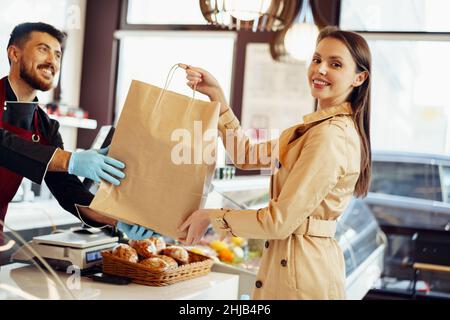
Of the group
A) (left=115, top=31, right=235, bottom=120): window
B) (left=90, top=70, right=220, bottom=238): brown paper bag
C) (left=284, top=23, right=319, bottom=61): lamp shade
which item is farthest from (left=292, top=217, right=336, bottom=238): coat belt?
(left=115, top=31, right=235, bottom=120): window

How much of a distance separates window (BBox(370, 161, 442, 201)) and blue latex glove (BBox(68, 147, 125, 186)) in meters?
5.04

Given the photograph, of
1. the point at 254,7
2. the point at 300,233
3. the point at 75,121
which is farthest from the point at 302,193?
the point at 75,121

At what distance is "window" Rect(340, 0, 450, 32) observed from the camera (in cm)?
574

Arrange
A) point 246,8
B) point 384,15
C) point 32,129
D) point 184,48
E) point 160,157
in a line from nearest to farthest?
point 160,157 → point 32,129 → point 246,8 → point 184,48 → point 384,15

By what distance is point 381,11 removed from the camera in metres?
6.17

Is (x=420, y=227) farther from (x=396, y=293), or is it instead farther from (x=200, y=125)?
(x=200, y=125)

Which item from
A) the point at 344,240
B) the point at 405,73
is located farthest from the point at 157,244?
the point at 405,73

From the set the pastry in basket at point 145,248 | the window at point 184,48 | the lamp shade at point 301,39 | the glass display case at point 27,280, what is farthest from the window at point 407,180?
the glass display case at point 27,280

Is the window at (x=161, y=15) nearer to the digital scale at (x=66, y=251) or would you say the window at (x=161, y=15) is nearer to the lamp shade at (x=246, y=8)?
the lamp shade at (x=246, y=8)

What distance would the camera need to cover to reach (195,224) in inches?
72.9

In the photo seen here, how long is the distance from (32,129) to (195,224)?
0.62 m

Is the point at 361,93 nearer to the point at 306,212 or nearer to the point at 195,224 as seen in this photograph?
the point at 306,212

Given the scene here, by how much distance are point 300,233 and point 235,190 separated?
190 centimetres

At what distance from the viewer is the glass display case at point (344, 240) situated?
10.3 feet
